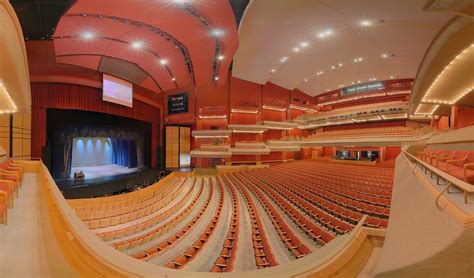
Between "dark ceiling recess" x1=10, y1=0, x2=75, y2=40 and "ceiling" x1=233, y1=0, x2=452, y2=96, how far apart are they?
513 cm

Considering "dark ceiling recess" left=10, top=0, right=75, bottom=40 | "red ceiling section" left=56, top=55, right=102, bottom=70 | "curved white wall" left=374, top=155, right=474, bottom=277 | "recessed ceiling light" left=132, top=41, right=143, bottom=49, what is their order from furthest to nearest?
"red ceiling section" left=56, top=55, right=102, bottom=70
"recessed ceiling light" left=132, top=41, right=143, bottom=49
"dark ceiling recess" left=10, top=0, right=75, bottom=40
"curved white wall" left=374, top=155, right=474, bottom=277

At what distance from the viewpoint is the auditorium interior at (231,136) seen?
1462mm

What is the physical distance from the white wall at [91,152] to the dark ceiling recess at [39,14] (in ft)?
23.5

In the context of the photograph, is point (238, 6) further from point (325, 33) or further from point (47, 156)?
point (47, 156)

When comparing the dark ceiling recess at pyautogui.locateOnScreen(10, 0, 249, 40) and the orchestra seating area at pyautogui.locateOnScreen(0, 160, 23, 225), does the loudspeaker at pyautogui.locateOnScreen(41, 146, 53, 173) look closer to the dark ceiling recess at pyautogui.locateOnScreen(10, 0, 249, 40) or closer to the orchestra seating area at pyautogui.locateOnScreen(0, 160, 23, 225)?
the dark ceiling recess at pyautogui.locateOnScreen(10, 0, 249, 40)

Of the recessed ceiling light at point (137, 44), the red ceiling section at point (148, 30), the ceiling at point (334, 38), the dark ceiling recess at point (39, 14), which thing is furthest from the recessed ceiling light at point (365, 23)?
the dark ceiling recess at point (39, 14)

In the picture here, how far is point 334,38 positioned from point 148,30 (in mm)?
6831

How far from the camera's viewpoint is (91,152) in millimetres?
12875

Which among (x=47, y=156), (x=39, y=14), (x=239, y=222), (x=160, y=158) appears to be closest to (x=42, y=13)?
(x=39, y=14)

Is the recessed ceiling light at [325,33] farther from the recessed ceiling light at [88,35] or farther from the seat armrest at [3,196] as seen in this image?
the seat armrest at [3,196]

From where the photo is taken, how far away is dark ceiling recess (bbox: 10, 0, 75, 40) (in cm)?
514

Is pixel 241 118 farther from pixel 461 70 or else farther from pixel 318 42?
pixel 461 70

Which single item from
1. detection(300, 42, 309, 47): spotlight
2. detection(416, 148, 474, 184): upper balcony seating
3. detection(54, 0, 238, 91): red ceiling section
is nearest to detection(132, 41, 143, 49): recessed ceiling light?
detection(54, 0, 238, 91): red ceiling section

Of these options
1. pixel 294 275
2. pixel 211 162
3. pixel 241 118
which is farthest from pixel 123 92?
pixel 294 275
